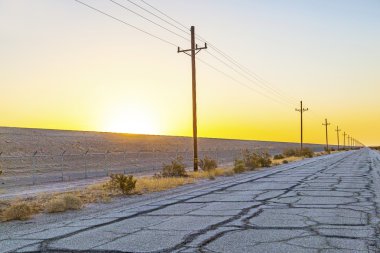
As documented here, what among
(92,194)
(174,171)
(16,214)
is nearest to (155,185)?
(92,194)

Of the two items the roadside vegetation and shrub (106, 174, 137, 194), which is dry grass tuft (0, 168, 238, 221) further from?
shrub (106, 174, 137, 194)

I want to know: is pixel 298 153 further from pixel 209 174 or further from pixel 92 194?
pixel 92 194

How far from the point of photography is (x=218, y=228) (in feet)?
30.8

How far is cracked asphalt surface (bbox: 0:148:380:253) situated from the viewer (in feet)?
25.7

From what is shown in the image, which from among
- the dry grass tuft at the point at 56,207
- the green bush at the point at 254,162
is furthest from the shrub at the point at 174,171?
the dry grass tuft at the point at 56,207

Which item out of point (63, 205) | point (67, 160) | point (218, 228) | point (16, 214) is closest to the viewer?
point (218, 228)

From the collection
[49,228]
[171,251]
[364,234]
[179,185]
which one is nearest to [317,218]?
[364,234]

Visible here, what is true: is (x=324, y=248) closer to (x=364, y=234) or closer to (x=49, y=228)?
(x=364, y=234)

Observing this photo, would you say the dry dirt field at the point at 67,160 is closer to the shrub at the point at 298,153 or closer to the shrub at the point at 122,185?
the shrub at the point at 298,153

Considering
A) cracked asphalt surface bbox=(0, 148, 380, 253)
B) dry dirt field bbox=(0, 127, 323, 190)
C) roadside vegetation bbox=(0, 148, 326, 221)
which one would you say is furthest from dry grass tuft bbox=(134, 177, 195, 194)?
dry dirt field bbox=(0, 127, 323, 190)

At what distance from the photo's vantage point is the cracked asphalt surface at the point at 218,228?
783 cm

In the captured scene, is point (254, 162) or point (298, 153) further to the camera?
point (298, 153)

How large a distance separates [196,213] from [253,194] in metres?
4.87

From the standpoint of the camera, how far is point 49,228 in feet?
34.2
